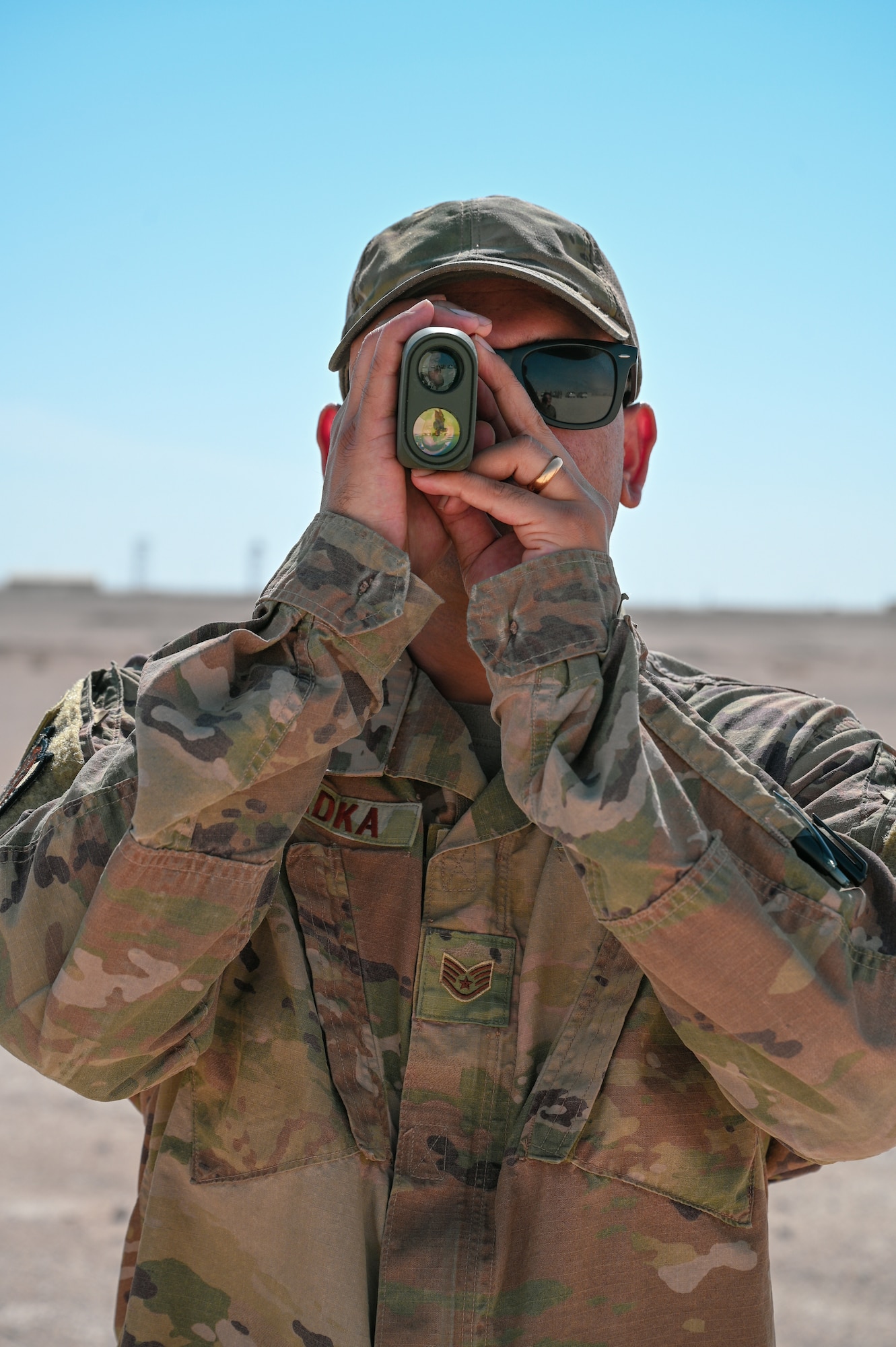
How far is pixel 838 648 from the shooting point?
97.5 feet

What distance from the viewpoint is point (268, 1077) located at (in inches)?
72.6

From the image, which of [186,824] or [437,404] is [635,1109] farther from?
[437,404]

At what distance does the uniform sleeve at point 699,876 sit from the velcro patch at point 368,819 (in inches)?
11.9

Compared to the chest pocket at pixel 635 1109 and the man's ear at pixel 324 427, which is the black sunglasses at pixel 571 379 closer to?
the man's ear at pixel 324 427

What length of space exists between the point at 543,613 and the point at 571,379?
0.46 meters

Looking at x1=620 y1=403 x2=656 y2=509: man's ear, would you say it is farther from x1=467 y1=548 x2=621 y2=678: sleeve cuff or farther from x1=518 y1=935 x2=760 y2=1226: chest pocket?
x1=518 y1=935 x2=760 y2=1226: chest pocket

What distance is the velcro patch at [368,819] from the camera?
6.37 ft

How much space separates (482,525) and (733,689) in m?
0.65

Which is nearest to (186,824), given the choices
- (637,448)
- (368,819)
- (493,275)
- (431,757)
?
(368,819)

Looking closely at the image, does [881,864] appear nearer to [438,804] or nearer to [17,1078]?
[438,804]

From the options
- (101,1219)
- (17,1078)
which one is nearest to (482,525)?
(101,1219)

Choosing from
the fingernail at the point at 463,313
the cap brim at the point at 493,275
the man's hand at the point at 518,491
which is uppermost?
the cap brim at the point at 493,275

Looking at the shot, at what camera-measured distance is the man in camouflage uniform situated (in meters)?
1.64

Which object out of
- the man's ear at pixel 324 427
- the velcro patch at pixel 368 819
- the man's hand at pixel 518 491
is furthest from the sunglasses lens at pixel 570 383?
the velcro patch at pixel 368 819
